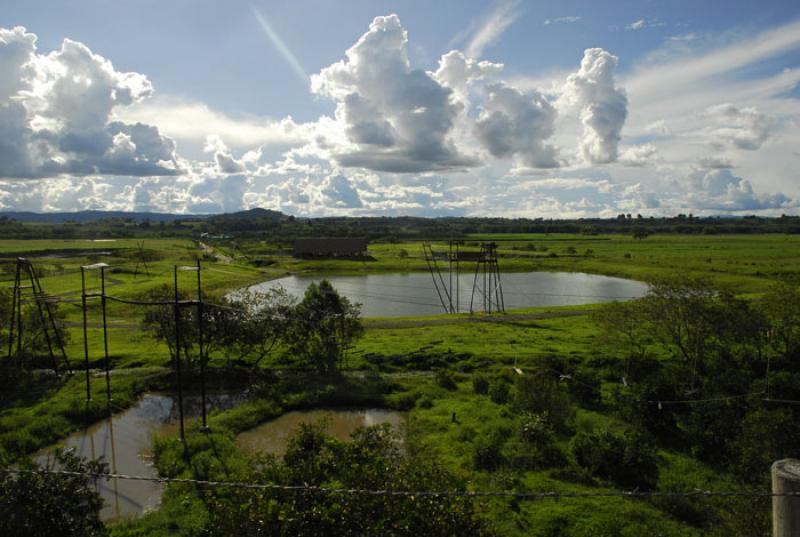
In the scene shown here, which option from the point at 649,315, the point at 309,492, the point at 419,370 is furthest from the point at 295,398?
the point at 649,315

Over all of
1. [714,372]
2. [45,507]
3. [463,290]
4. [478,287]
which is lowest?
[463,290]

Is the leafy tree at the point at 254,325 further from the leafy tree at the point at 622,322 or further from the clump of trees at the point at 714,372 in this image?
the leafy tree at the point at 622,322

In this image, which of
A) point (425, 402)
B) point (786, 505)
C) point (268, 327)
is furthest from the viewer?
point (268, 327)

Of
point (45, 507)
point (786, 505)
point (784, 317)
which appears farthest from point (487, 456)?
point (784, 317)

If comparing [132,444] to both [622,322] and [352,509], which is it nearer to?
[352,509]

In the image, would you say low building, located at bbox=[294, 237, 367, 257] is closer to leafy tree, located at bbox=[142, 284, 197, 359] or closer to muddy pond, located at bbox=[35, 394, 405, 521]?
leafy tree, located at bbox=[142, 284, 197, 359]

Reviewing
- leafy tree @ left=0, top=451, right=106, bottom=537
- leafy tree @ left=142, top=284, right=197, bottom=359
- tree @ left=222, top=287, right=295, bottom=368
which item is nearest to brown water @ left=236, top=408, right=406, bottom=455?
tree @ left=222, top=287, right=295, bottom=368

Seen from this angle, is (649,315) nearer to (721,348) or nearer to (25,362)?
(721,348)

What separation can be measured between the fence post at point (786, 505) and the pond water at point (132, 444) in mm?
13482

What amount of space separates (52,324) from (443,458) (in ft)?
64.4

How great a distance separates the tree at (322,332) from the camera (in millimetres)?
23281

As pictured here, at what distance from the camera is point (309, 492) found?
7945 millimetres

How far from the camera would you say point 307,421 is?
63.7 ft

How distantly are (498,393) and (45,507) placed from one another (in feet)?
49.6
